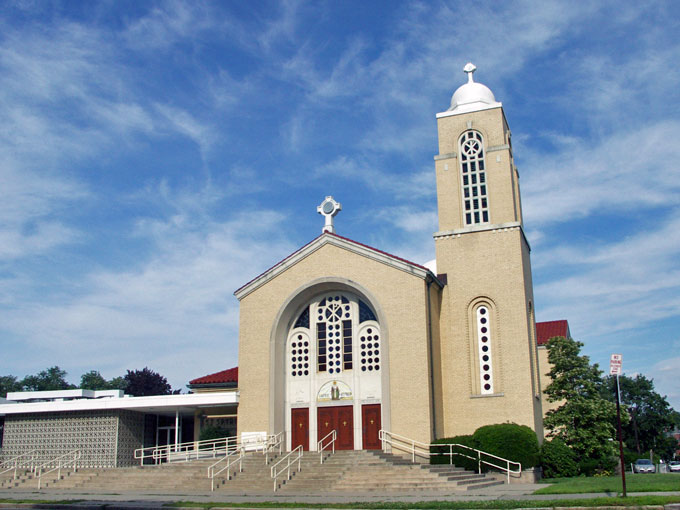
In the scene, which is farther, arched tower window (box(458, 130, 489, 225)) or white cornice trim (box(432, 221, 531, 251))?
arched tower window (box(458, 130, 489, 225))

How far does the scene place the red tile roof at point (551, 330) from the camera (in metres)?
43.1

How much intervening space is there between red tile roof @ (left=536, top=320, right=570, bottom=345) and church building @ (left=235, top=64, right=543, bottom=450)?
12.5 metres

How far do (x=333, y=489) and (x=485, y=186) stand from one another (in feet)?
53.7

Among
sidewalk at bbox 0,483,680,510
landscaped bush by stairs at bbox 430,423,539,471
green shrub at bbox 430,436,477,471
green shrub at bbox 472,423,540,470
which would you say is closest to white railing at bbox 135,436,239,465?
sidewalk at bbox 0,483,680,510

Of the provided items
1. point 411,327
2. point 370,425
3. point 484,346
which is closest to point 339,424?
point 370,425

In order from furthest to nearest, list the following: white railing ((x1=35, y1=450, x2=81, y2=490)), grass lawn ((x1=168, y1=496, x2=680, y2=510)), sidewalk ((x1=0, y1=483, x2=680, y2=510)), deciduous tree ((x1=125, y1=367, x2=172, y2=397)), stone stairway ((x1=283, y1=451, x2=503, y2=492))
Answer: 1. deciduous tree ((x1=125, y1=367, x2=172, y2=397))
2. white railing ((x1=35, y1=450, x2=81, y2=490))
3. stone stairway ((x1=283, y1=451, x2=503, y2=492))
4. sidewalk ((x1=0, y1=483, x2=680, y2=510))
5. grass lawn ((x1=168, y1=496, x2=680, y2=510))

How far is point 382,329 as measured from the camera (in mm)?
28938

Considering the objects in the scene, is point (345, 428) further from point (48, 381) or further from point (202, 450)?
A: point (48, 381)

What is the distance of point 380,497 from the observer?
63.8 ft

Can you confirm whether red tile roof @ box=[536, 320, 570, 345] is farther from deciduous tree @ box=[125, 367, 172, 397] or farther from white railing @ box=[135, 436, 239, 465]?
deciduous tree @ box=[125, 367, 172, 397]

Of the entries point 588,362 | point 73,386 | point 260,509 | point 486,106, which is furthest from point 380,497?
point 73,386

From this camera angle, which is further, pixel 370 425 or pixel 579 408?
pixel 579 408

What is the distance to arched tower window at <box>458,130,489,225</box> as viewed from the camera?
31719 millimetres

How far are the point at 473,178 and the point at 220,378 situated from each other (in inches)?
647
